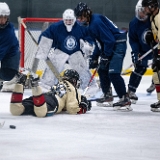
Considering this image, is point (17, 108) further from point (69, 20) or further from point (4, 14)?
point (69, 20)

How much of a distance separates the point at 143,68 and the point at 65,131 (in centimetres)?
194

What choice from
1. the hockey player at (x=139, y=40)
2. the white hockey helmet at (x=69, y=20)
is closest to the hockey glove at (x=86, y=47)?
the white hockey helmet at (x=69, y=20)

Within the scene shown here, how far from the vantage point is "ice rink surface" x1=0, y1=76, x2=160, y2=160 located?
11.9 ft

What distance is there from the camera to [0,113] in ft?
17.7

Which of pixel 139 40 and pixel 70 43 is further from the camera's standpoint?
pixel 70 43

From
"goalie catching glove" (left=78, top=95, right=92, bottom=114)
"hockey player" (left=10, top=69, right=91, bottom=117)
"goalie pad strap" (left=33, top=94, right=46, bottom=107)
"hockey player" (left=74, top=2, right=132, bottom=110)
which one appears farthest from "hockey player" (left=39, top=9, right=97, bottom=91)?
"goalie pad strap" (left=33, top=94, right=46, bottom=107)

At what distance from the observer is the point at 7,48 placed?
5672 millimetres

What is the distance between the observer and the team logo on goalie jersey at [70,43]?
21.8 feet

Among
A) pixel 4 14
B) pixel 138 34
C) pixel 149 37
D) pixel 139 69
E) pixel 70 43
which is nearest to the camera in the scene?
pixel 4 14

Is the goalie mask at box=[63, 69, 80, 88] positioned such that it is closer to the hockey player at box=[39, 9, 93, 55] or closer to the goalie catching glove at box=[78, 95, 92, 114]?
the goalie catching glove at box=[78, 95, 92, 114]

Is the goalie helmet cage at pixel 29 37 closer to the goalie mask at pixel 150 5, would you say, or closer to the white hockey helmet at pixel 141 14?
the white hockey helmet at pixel 141 14

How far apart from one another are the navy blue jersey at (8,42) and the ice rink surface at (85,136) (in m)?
0.47

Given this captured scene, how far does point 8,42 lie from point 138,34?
3.74 ft

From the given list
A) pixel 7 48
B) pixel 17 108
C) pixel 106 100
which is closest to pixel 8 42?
pixel 7 48
